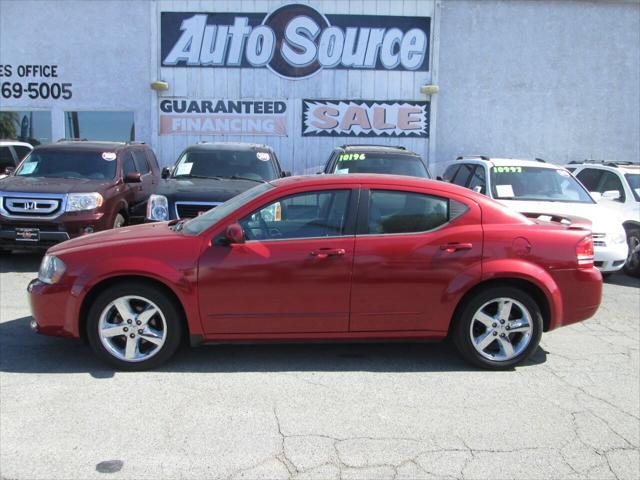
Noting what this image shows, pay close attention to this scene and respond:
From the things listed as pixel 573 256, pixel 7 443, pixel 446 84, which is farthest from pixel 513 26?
pixel 7 443

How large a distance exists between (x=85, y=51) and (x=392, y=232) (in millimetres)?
12143

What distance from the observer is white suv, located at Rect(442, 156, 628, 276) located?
782 centimetres

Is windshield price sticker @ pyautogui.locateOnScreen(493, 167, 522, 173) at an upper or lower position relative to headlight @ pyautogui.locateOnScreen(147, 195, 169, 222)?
upper

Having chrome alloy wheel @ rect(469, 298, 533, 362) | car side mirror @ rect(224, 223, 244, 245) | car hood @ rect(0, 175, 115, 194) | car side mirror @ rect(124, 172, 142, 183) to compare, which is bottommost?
chrome alloy wheel @ rect(469, 298, 533, 362)

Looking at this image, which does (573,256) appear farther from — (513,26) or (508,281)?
(513,26)

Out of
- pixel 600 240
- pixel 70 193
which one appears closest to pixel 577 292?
pixel 600 240

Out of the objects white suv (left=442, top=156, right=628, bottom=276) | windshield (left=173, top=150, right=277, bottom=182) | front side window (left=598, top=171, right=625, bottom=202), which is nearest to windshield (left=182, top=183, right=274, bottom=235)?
windshield (left=173, top=150, right=277, bottom=182)

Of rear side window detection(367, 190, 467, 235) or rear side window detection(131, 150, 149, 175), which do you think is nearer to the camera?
rear side window detection(367, 190, 467, 235)

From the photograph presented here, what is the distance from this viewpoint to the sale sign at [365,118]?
14.3 metres

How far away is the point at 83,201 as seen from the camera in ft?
26.9

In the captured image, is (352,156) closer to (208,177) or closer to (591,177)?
(208,177)

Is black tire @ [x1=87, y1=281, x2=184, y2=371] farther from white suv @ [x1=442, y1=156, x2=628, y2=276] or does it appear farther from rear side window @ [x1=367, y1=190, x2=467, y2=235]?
white suv @ [x1=442, y1=156, x2=628, y2=276]

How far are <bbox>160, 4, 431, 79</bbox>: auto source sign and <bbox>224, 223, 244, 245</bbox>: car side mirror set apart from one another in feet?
34.0

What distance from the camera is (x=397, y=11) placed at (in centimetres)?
1414
